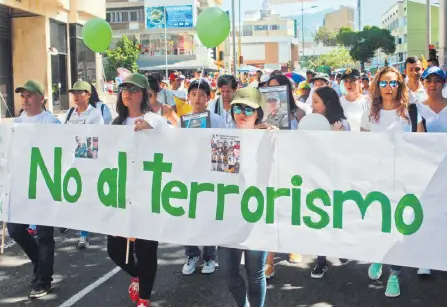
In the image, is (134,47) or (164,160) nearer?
(164,160)

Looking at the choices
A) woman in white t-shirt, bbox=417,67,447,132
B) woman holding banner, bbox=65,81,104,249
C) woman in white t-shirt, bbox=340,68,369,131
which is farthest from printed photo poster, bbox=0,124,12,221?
woman in white t-shirt, bbox=340,68,369,131

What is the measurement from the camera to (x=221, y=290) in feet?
16.7

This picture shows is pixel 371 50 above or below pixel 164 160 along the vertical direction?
above

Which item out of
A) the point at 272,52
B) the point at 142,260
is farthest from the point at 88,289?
the point at 272,52

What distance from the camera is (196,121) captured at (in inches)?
197

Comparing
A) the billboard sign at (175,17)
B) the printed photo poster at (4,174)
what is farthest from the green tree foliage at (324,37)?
the printed photo poster at (4,174)

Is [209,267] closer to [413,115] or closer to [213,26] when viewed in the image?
[413,115]

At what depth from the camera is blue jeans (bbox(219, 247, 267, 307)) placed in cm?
394

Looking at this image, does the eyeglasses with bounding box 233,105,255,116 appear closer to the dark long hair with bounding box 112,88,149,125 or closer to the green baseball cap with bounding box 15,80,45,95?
the dark long hair with bounding box 112,88,149,125

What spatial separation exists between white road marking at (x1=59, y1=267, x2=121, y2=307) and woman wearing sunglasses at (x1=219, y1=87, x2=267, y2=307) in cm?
148

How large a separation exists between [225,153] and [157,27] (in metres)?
74.3

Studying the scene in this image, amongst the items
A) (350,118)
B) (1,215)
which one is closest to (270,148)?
(1,215)

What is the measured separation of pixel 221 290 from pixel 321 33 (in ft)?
521

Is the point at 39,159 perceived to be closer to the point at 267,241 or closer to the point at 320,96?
the point at 267,241
